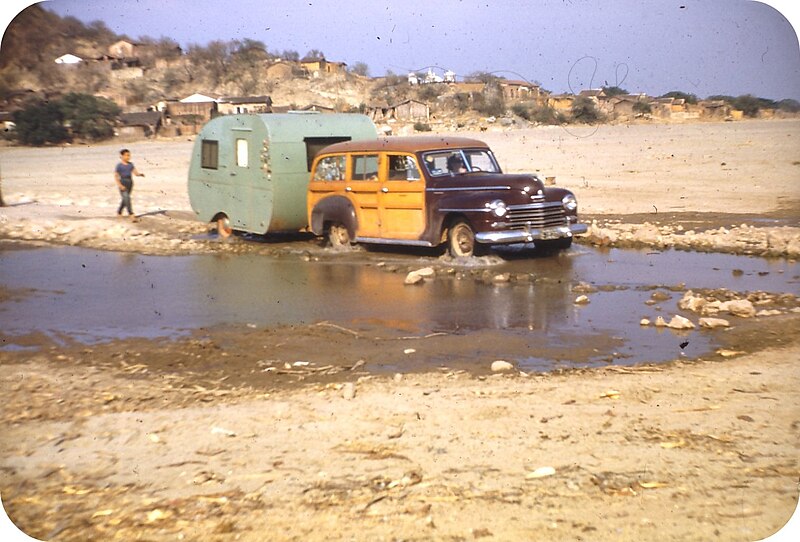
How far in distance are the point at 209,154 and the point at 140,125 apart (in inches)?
1232

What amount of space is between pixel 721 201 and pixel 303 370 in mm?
15102

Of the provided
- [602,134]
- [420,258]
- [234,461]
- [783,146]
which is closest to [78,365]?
[234,461]

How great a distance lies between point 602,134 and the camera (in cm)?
3575

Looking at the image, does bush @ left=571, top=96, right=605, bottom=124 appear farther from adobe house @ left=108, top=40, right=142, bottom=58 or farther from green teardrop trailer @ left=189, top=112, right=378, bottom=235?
adobe house @ left=108, top=40, right=142, bottom=58

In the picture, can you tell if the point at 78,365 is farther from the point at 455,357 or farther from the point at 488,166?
the point at 488,166

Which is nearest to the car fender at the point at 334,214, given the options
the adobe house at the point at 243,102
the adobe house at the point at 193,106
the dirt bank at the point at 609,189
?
the dirt bank at the point at 609,189

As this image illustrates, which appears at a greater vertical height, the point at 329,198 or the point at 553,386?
the point at 329,198

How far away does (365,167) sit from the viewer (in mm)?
14531

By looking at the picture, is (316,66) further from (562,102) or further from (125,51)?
(562,102)

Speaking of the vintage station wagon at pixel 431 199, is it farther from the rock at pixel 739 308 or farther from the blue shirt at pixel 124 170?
the blue shirt at pixel 124 170

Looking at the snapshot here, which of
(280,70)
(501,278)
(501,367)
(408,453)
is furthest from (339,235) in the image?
(280,70)

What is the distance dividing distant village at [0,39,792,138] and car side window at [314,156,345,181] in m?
1.69

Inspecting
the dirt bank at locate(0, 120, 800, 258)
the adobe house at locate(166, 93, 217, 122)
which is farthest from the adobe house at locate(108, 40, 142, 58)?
the adobe house at locate(166, 93, 217, 122)

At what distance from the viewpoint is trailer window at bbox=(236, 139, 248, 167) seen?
1594cm
